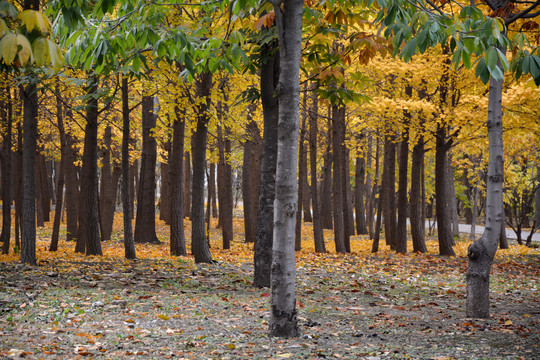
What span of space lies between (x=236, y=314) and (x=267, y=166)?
2.71 m

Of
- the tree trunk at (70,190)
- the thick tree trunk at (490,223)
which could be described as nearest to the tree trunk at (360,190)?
the tree trunk at (70,190)

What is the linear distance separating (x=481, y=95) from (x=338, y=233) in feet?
20.0

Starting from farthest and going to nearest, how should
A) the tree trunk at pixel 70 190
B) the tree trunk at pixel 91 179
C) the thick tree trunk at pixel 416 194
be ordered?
the tree trunk at pixel 70 190
the thick tree trunk at pixel 416 194
the tree trunk at pixel 91 179

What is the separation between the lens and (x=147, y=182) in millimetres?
16797

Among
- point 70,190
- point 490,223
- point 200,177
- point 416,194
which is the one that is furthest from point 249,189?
point 490,223

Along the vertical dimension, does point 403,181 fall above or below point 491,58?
below

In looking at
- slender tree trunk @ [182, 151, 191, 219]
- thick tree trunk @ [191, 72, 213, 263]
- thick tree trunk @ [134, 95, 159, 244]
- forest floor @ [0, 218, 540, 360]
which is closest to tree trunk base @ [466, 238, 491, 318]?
forest floor @ [0, 218, 540, 360]

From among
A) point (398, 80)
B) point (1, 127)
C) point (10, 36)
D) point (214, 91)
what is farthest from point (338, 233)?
point (10, 36)

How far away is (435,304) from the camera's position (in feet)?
23.8

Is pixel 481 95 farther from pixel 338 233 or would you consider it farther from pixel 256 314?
pixel 256 314

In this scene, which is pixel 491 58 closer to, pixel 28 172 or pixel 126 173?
pixel 126 173

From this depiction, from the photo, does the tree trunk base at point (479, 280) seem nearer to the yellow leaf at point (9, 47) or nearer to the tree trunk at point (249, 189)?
the yellow leaf at point (9, 47)

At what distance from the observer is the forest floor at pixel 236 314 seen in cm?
455

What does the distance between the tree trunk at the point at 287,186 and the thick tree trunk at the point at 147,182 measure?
10652mm
